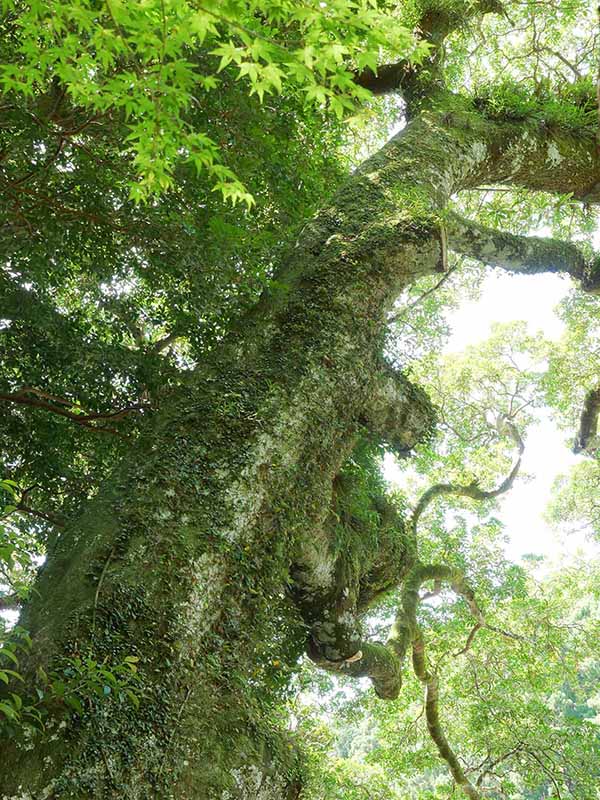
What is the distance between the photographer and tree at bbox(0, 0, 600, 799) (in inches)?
88.8

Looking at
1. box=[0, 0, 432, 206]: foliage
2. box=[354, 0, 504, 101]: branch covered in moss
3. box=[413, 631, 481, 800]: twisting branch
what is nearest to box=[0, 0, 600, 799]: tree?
box=[0, 0, 432, 206]: foliage

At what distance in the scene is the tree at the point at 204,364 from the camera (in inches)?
88.8

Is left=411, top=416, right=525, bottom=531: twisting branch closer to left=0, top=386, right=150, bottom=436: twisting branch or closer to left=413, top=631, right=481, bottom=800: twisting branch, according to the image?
left=413, top=631, right=481, bottom=800: twisting branch

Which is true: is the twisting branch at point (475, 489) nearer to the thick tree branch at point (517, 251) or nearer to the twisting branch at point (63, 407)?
the thick tree branch at point (517, 251)

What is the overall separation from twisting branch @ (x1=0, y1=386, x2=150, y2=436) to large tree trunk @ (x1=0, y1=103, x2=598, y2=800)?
1.69 ft

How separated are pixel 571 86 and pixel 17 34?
6816mm

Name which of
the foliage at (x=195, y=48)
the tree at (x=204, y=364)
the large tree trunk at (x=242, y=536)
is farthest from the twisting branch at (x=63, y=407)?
the foliage at (x=195, y=48)

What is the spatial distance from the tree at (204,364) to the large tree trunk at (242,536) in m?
0.01

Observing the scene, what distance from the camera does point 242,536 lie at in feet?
11.1

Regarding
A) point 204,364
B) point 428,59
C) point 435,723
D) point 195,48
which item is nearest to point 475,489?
point 435,723

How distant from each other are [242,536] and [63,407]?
1950 millimetres

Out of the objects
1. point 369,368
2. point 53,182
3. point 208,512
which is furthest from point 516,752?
point 53,182

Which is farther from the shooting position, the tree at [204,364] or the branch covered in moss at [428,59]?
the branch covered in moss at [428,59]

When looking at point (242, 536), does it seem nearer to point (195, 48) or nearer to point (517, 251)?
point (195, 48)
